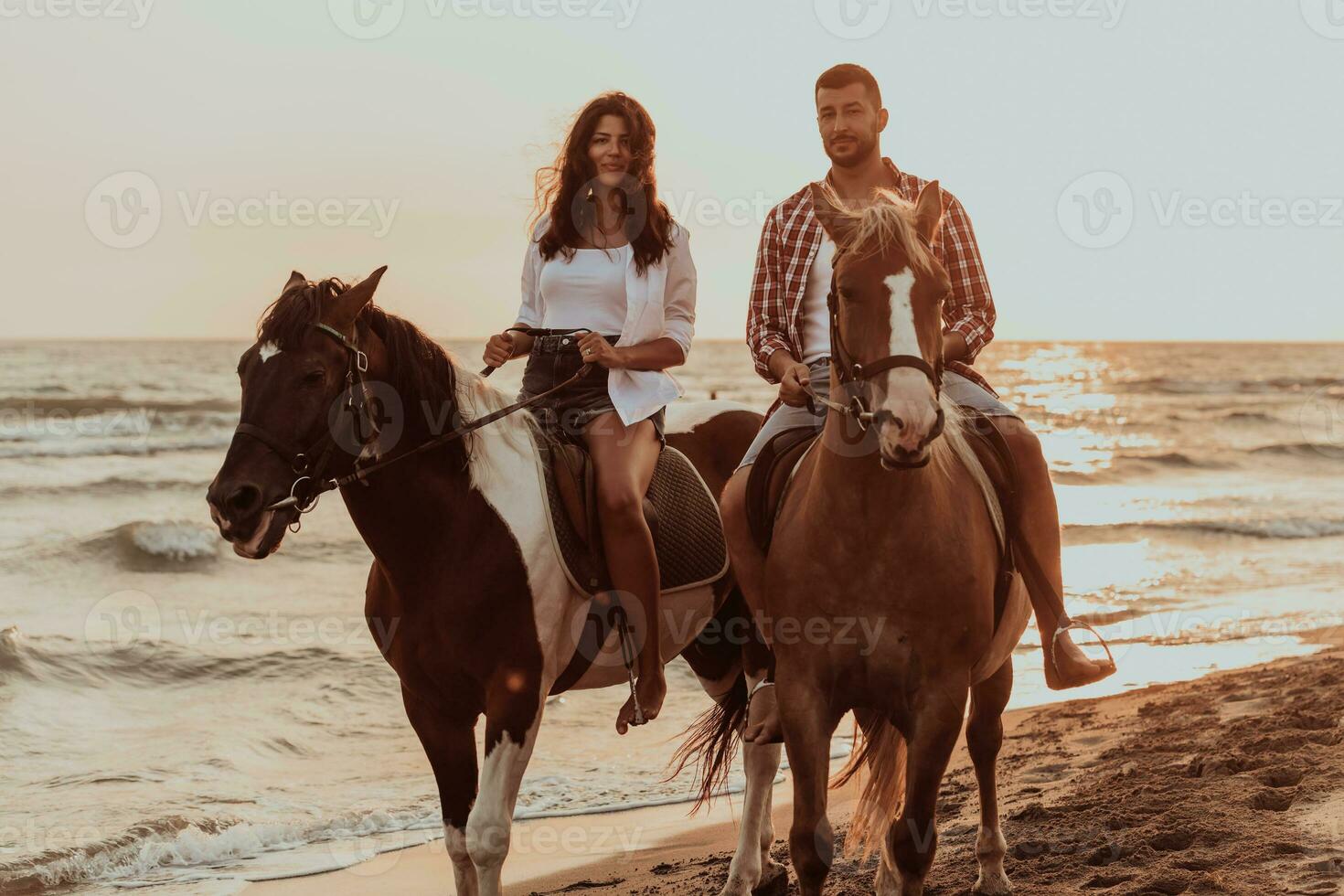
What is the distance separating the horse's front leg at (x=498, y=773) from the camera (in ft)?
13.3

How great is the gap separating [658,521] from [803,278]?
3.67 feet

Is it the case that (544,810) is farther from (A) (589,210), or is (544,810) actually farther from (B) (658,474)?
(A) (589,210)

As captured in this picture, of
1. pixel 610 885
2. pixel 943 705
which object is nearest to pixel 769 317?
pixel 943 705

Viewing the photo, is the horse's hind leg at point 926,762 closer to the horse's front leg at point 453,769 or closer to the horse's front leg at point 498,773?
the horse's front leg at point 498,773

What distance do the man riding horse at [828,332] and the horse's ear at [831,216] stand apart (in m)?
0.38

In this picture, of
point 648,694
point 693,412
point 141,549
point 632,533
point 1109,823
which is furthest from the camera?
point 141,549

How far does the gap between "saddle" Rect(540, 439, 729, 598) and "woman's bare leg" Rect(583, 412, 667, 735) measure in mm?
53

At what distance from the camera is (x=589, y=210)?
16.0ft

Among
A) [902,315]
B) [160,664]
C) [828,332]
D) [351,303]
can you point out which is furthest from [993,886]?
[160,664]

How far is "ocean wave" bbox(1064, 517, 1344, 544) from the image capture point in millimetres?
16672

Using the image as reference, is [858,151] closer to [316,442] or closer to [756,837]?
[316,442]

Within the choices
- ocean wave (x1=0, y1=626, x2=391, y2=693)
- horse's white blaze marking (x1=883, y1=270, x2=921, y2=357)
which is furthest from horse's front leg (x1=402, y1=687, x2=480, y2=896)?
ocean wave (x1=0, y1=626, x2=391, y2=693)

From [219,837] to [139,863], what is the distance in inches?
16.1

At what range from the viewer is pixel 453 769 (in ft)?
14.0
